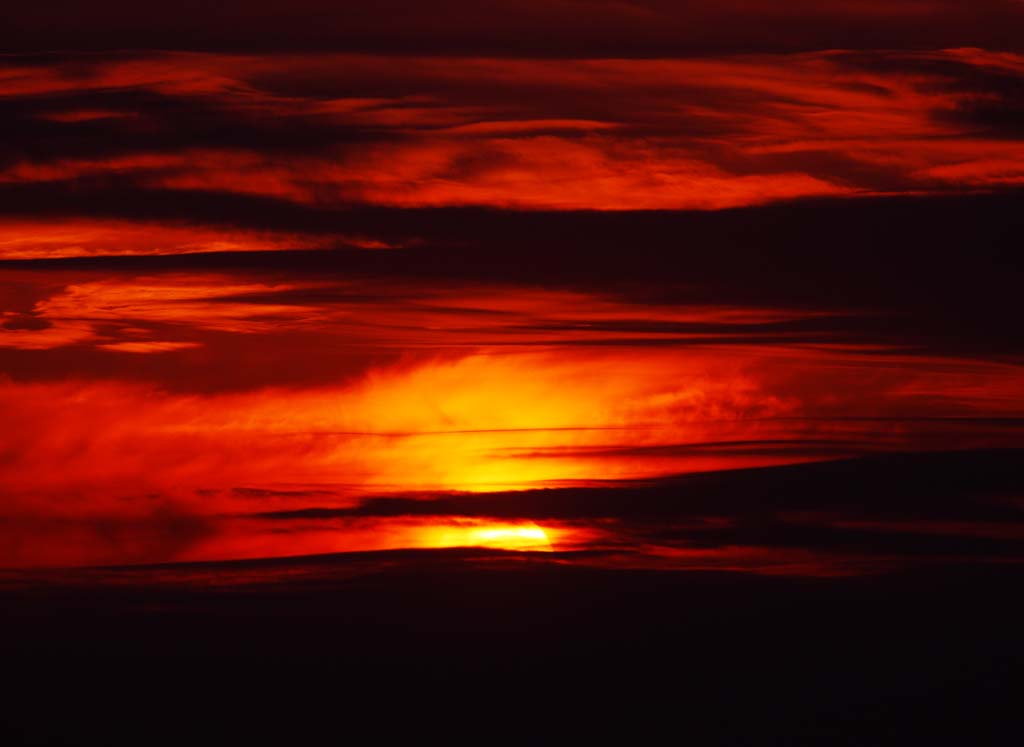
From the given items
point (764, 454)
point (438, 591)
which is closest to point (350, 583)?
point (438, 591)

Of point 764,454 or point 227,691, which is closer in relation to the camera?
point 227,691

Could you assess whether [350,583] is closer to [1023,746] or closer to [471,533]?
[471,533]

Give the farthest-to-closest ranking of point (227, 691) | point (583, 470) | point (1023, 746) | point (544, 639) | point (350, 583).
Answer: point (583, 470), point (350, 583), point (544, 639), point (227, 691), point (1023, 746)

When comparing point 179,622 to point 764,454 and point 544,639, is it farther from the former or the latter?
point 764,454

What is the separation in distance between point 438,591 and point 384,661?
3.55 ft

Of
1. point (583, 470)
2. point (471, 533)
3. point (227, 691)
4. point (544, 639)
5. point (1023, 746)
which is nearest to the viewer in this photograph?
point (1023, 746)

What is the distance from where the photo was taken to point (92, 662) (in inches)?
471

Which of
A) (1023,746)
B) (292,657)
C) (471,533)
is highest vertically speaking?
(471,533)

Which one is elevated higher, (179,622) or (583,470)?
(583,470)

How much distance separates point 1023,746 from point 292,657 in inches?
183

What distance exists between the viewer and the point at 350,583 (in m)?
13.1

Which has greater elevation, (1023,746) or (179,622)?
(179,622)

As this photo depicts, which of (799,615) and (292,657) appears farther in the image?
(799,615)

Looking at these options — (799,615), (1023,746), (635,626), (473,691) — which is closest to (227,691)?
(473,691)
